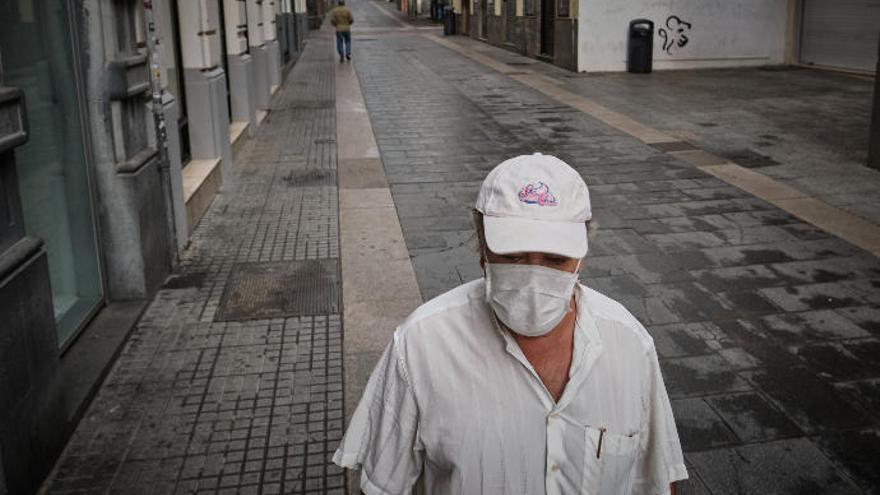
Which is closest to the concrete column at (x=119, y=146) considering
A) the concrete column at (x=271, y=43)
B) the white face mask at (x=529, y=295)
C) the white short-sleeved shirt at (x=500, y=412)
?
the white short-sleeved shirt at (x=500, y=412)

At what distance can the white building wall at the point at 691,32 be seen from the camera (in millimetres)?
20953

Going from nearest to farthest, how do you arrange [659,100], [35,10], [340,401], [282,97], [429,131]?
[340,401]
[35,10]
[429,131]
[659,100]
[282,97]

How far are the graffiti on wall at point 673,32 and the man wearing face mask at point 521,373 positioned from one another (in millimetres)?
20497

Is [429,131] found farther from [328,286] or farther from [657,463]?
[657,463]

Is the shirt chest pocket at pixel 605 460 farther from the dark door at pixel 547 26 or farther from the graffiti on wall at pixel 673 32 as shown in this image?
the dark door at pixel 547 26

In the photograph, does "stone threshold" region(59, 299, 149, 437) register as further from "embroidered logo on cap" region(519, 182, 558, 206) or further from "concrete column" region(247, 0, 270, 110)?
"concrete column" region(247, 0, 270, 110)

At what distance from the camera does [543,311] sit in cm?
191

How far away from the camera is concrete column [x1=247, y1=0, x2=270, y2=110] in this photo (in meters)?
14.0

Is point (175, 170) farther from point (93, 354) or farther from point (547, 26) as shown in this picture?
point (547, 26)

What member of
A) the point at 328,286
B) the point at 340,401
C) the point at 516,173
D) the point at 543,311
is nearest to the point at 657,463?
the point at 543,311

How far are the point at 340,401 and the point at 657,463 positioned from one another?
267cm

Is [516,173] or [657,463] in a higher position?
[516,173]

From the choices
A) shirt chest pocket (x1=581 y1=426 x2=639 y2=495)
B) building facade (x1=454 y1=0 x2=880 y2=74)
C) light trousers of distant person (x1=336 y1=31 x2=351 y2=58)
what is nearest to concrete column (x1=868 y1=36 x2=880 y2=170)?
shirt chest pocket (x1=581 y1=426 x2=639 y2=495)

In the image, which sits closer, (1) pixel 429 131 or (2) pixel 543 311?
(2) pixel 543 311
